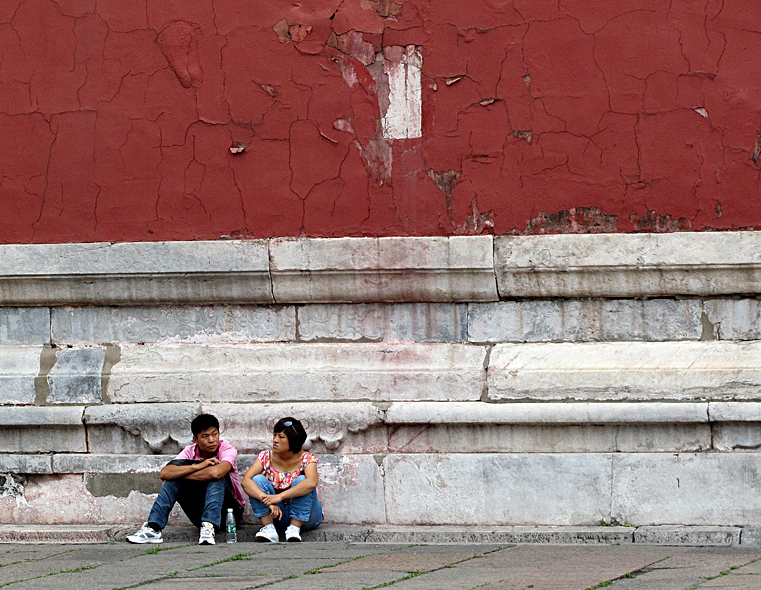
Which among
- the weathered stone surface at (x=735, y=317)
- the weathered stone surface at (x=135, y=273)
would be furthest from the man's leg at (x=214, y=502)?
the weathered stone surface at (x=735, y=317)

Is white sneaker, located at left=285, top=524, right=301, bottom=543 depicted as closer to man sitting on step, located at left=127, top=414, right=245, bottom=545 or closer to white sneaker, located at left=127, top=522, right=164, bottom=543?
man sitting on step, located at left=127, top=414, right=245, bottom=545

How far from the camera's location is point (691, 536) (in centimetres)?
540

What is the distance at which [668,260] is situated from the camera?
5.70m

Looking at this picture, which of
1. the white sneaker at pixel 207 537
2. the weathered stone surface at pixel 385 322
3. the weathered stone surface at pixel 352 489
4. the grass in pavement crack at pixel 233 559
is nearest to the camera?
the grass in pavement crack at pixel 233 559

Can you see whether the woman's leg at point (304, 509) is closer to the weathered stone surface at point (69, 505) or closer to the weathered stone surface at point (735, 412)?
the weathered stone surface at point (69, 505)

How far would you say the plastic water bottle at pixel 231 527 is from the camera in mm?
5699

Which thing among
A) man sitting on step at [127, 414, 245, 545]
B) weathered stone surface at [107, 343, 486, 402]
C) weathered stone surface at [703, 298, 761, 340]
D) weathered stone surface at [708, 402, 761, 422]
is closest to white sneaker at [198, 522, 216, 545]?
man sitting on step at [127, 414, 245, 545]

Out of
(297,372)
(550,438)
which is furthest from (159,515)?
(550,438)

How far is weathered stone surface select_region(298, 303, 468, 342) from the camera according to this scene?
5.96 m

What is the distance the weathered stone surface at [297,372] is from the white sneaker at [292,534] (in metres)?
0.67

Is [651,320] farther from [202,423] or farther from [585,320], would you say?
[202,423]

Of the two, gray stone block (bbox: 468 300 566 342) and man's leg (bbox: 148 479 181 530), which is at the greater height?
gray stone block (bbox: 468 300 566 342)

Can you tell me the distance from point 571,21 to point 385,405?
6.99ft

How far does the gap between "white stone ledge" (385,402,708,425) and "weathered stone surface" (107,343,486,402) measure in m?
0.09
